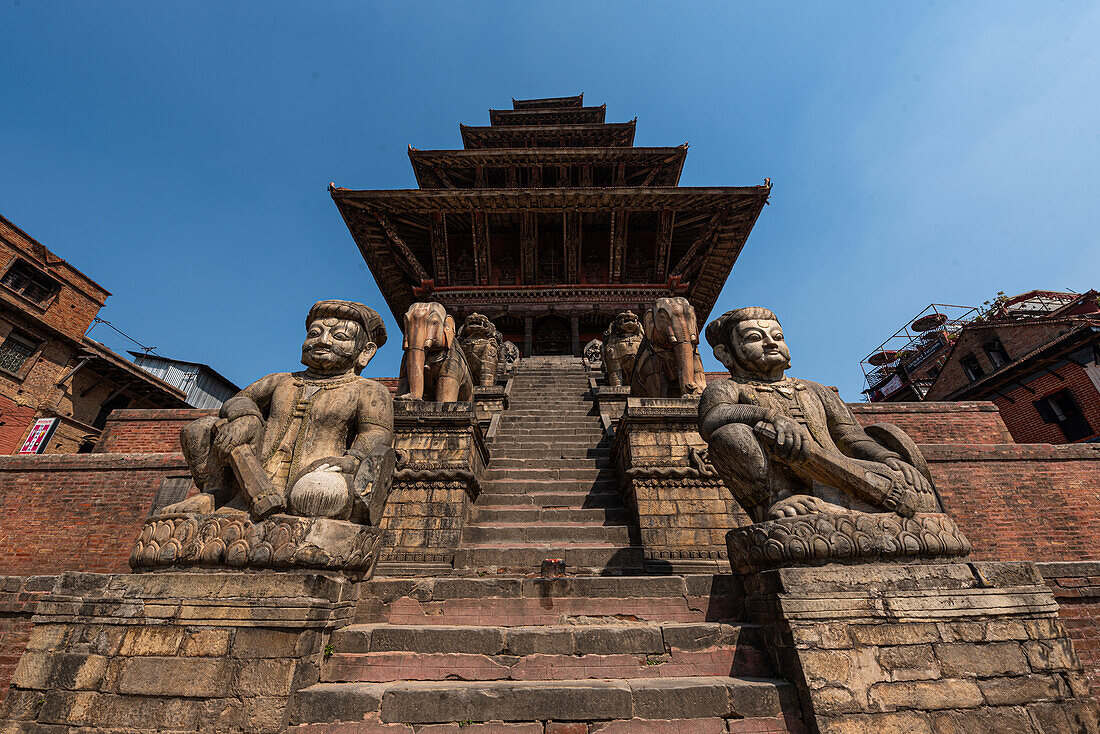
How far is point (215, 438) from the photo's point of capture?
117 inches

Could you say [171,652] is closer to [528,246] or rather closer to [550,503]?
[550,503]

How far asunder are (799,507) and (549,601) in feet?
5.66

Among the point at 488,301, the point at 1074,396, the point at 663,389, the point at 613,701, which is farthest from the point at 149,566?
the point at 1074,396

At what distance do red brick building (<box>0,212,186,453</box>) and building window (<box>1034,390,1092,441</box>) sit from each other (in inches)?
1308

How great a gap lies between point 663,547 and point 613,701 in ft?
8.20

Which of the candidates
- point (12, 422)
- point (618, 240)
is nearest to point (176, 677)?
point (618, 240)

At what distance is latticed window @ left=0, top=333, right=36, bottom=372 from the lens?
15219 mm

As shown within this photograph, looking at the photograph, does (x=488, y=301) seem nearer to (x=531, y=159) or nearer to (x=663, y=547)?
(x=531, y=159)

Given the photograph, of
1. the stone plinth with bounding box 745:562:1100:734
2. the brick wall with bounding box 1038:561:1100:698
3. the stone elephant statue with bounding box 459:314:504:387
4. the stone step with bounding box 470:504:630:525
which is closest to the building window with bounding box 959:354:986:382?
the brick wall with bounding box 1038:561:1100:698

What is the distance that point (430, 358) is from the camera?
6.76 meters

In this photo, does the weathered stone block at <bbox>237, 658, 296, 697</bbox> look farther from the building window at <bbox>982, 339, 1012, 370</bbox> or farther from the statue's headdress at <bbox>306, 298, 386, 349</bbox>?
the building window at <bbox>982, 339, 1012, 370</bbox>

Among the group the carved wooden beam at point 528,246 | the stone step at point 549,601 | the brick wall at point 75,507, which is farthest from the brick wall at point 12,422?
the stone step at point 549,601

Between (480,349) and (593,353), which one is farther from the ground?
(593,353)

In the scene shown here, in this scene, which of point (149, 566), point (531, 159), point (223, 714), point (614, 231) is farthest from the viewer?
point (531, 159)
